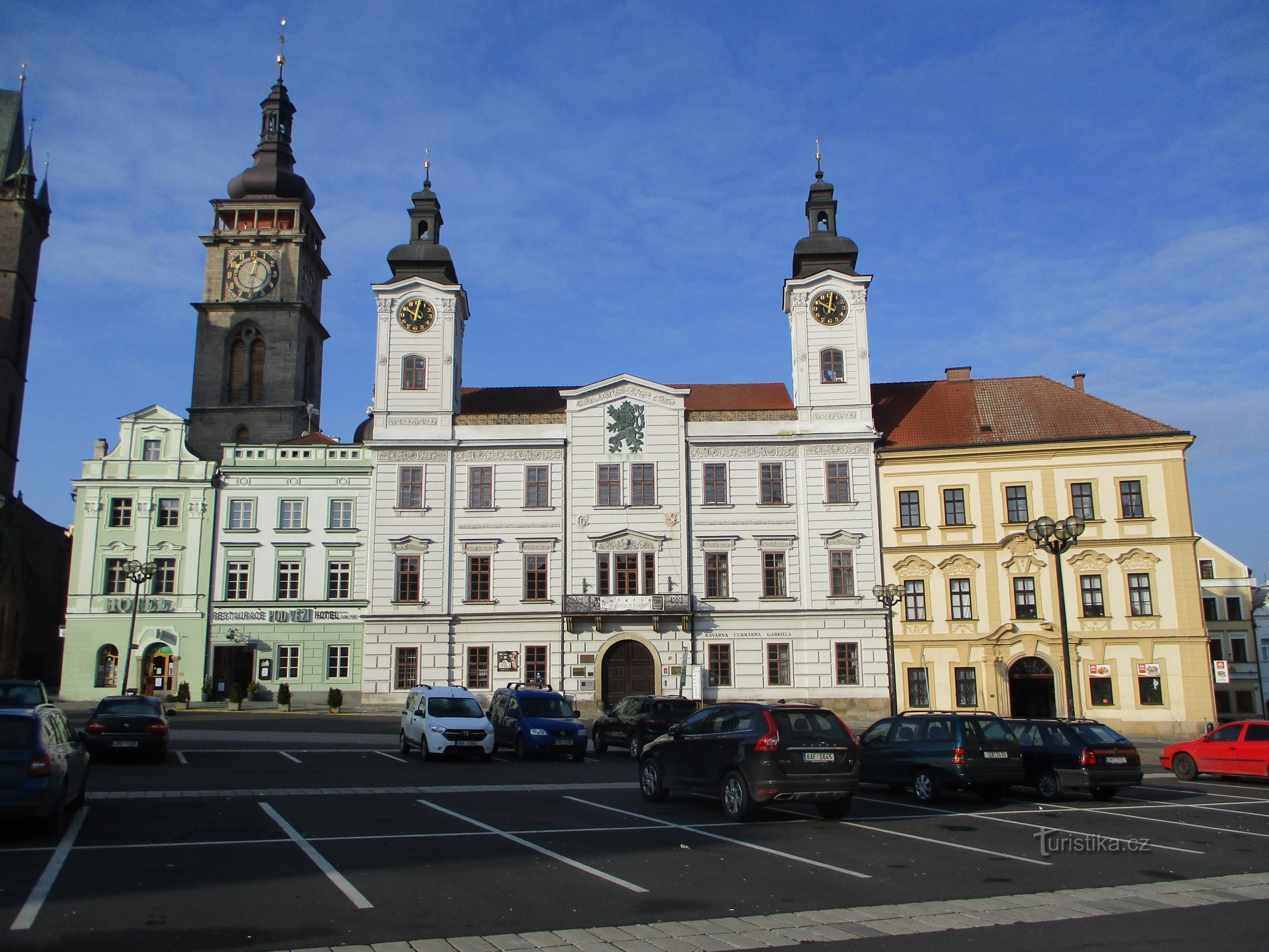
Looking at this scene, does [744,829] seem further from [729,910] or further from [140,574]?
[140,574]

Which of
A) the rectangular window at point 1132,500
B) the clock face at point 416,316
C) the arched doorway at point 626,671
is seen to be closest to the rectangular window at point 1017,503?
the rectangular window at point 1132,500

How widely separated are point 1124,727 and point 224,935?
126 feet

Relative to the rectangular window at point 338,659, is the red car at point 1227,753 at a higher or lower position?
lower

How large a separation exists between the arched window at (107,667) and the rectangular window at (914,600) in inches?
1383

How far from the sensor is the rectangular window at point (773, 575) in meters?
43.0

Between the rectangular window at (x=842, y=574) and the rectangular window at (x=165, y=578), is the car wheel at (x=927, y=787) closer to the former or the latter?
the rectangular window at (x=842, y=574)

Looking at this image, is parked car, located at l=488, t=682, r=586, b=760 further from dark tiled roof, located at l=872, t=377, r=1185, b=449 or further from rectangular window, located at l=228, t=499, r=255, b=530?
rectangular window, located at l=228, t=499, r=255, b=530

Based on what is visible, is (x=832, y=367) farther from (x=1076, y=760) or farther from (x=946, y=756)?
(x=946, y=756)

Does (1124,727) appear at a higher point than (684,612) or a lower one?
lower

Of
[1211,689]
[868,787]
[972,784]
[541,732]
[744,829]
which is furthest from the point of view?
[1211,689]

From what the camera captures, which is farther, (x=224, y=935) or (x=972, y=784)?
(x=972, y=784)

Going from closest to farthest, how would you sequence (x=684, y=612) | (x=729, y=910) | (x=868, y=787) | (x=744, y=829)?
(x=729, y=910) → (x=744, y=829) → (x=868, y=787) → (x=684, y=612)

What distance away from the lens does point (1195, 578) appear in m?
39.3

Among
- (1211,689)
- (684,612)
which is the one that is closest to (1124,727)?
(1211,689)
